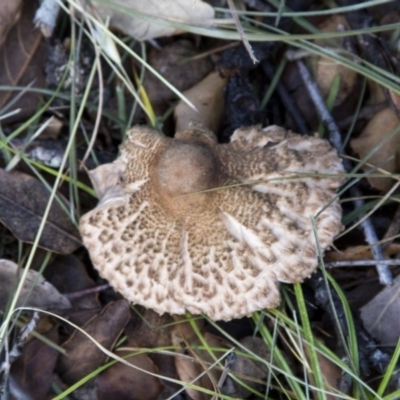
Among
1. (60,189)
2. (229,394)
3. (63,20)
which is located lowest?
(229,394)

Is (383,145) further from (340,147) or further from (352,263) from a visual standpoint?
(352,263)

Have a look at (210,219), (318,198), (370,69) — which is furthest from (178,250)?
(370,69)

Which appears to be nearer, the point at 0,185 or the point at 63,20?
the point at 0,185

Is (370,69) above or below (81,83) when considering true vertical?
above

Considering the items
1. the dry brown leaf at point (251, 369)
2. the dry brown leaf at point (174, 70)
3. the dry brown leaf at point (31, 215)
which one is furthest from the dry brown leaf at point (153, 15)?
the dry brown leaf at point (251, 369)

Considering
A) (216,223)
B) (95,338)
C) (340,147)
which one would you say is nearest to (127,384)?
(95,338)

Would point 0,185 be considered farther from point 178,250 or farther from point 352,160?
point 352,160

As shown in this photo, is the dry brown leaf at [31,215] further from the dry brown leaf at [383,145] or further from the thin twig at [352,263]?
the dry brown leaf at [383,145]

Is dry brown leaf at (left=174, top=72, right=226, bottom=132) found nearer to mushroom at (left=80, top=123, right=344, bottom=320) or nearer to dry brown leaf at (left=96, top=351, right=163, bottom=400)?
mushroom at (left=80, top=123, right=344, bottom=320)
